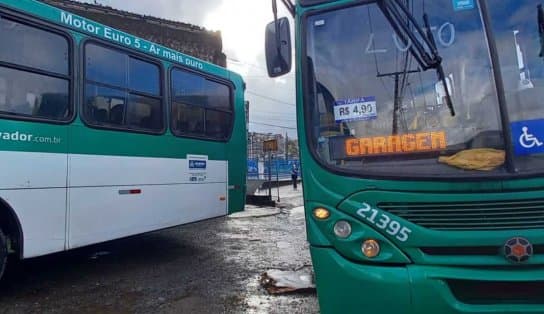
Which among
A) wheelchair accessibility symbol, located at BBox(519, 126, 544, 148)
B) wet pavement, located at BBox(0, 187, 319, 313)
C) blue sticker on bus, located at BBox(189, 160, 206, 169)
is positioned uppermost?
blue sticker on bus, located at BBox(189, 160, 206, 169)

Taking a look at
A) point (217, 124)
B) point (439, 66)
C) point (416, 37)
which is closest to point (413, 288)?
point (439, 66)

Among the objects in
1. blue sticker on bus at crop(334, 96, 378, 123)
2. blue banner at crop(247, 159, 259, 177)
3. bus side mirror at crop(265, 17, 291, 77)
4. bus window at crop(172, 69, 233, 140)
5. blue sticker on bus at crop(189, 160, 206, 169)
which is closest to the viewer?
blue sticker on bus at crop(334, 96, 378, 123)

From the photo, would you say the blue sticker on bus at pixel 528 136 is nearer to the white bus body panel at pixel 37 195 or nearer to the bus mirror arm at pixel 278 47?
the bus mirror arm at pixel 278 47

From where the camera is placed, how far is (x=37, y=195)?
448 centimetres

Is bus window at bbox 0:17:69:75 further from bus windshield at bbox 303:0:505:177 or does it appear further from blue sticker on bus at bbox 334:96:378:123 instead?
blue sticker on bus at bbox 334:96:378:123

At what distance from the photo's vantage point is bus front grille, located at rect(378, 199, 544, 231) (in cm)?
252

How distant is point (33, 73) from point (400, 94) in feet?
12.5

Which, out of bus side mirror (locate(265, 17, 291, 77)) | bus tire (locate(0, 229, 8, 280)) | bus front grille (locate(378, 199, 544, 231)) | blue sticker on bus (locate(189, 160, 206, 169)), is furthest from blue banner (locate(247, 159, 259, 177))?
bus front grille (locate(378, 199, 544, 231))

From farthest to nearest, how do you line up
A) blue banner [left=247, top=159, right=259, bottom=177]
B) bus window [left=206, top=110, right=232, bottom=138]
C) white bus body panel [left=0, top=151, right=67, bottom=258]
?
blue banner [left=247, top=159, right=259, bottom=177] → bus window [left=206, top=110, right=232, bottom=138] → white bus body panel [left=0, top=151, right=67, bottom=258]

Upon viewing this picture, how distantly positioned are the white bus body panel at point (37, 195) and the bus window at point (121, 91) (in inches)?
30.6

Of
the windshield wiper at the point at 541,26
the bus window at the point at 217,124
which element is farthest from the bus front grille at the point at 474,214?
the bus window at the point at 217,124

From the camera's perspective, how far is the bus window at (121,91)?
16.9 ft

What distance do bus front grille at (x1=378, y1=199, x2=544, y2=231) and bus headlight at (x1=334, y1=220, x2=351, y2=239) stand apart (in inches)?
10.4

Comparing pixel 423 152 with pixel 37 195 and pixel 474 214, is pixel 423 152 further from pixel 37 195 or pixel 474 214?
pixel 37 195
